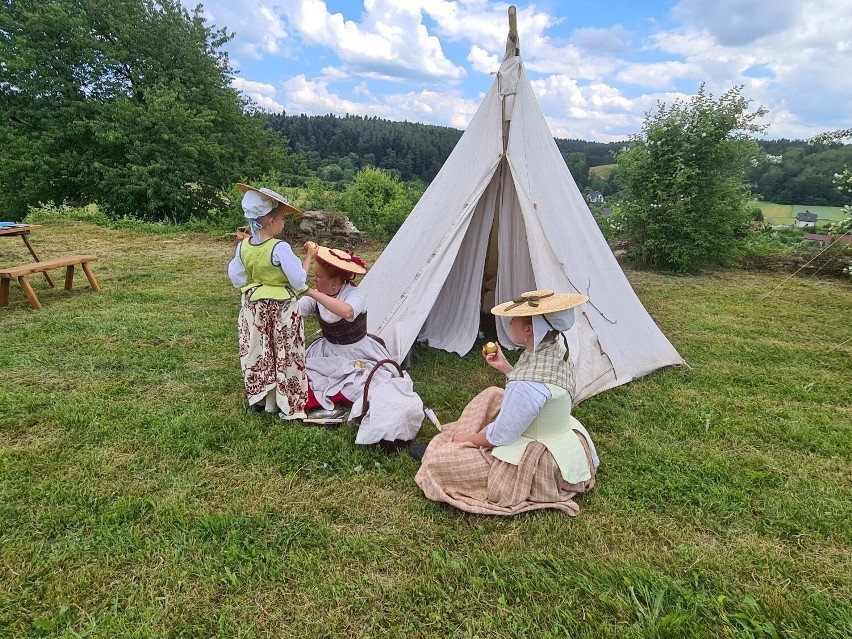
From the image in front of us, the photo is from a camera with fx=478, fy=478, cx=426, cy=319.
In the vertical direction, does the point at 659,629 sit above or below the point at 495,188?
below

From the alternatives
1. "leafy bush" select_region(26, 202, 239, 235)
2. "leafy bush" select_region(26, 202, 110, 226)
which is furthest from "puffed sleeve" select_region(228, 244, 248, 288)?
"leafy bush" select_region(26, 202, 110, 226)

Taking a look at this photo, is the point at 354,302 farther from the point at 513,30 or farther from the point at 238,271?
the point at 513,30

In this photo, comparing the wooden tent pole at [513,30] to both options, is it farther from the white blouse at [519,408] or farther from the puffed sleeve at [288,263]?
the white blouse at [519,408]

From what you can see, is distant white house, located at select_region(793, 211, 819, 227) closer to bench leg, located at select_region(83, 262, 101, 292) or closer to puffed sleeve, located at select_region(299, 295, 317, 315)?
puffed sleeve, located at select_region(299, 295, 317, 315)

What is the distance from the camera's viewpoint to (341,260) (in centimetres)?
317

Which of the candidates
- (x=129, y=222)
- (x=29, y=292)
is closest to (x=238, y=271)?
(x=29, y=292)

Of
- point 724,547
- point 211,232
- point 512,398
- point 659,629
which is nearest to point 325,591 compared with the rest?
point 512,398

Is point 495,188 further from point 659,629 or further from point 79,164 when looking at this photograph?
point 79,164

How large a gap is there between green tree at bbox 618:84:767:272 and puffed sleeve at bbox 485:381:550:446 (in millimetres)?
7504

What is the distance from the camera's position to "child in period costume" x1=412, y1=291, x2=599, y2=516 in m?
2.29

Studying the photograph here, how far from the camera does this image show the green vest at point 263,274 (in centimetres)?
288

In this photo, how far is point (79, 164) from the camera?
1305 cm

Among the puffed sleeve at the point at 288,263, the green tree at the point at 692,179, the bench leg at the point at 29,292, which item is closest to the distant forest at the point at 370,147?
the green tree at the point at 692,179

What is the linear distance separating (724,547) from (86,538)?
9.68ft
